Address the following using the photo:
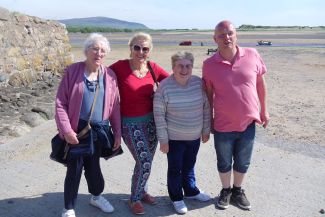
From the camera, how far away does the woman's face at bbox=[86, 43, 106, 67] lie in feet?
12.1

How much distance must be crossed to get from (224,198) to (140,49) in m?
1.70

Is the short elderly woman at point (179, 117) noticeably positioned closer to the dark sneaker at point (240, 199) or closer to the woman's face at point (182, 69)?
the woman's face at point (182, 69)

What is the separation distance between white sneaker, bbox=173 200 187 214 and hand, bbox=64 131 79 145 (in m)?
1.20

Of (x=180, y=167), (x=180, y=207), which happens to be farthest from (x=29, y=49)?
(x=180, y=207)

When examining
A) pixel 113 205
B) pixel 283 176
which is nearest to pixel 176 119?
pixel 113 205

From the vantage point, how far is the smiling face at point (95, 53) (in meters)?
3.69

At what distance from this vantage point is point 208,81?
4.07 metres

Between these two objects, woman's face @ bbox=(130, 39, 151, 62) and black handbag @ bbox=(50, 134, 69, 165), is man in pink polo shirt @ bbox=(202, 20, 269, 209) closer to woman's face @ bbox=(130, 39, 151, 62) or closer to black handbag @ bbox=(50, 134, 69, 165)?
woman's face @ bbox=(130, 39, 151, 62)

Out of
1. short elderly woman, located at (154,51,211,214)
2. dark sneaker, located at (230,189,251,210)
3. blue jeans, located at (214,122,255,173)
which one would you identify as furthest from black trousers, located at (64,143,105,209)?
dark sneaker, located at (230,189,251,210)

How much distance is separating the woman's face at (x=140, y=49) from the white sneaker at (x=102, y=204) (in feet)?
4.63

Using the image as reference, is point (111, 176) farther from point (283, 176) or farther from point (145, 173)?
point (283, 176)

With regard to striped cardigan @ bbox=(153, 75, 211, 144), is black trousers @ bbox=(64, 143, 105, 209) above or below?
below

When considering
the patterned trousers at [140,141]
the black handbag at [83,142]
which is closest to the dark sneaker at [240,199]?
the patterned trousers at [140,141]

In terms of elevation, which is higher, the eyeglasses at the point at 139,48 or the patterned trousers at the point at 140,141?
the eyeglasses at the point at 139,48
